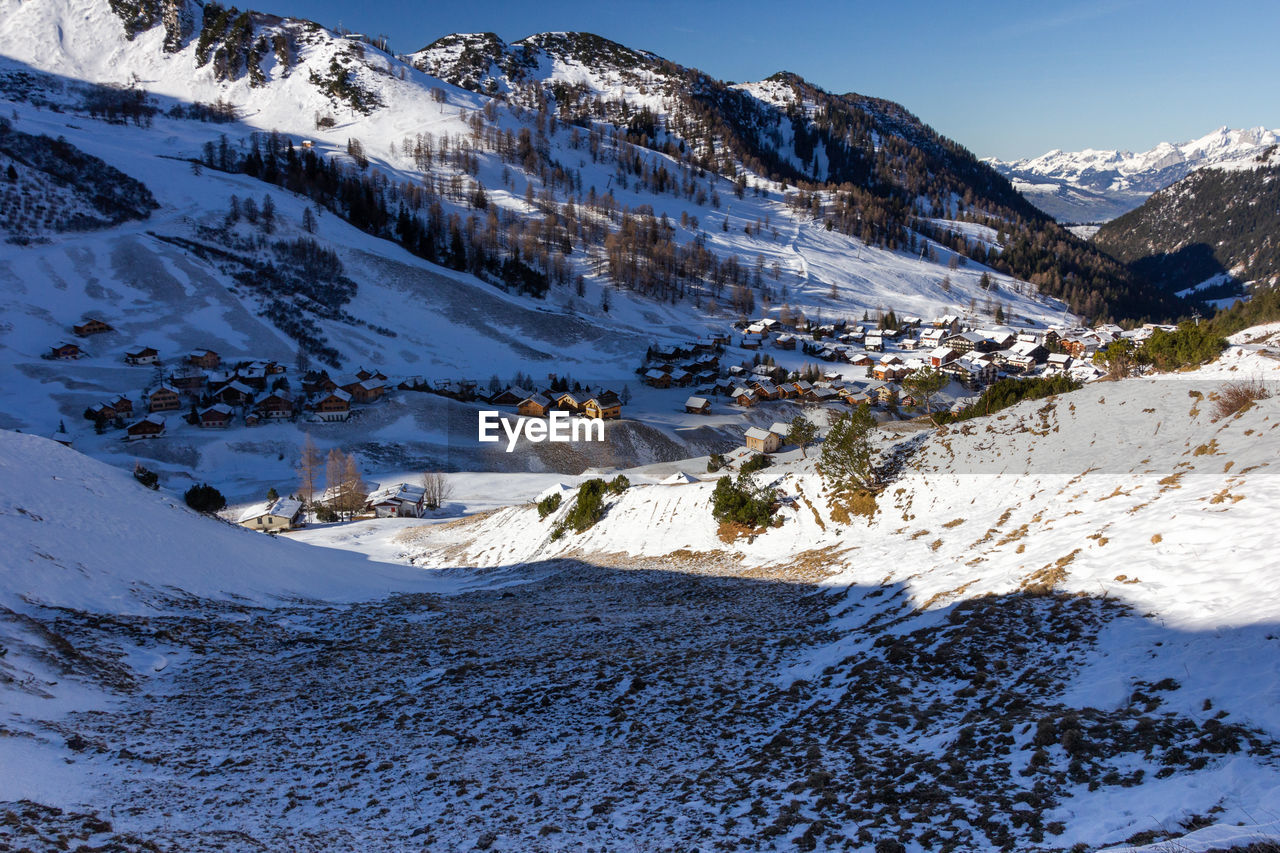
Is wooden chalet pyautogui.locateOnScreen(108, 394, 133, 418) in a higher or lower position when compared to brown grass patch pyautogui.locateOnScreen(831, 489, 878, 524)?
lower

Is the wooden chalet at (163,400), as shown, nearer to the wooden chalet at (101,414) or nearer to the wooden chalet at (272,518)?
the wooden chalet at (101,414)

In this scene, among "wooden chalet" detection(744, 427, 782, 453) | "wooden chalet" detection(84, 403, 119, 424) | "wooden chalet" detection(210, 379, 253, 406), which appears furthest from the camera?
"wooden chalet" detection(210, 379, 253, 406)

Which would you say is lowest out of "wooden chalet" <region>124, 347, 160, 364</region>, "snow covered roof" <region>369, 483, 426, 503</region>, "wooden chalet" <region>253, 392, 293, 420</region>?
"snow covered roof" <region>369, 483, 426, 503</region>

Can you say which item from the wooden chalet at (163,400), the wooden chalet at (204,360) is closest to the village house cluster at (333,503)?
the wooden chalet at (163,400)

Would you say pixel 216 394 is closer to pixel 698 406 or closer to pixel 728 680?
pixel 698 406

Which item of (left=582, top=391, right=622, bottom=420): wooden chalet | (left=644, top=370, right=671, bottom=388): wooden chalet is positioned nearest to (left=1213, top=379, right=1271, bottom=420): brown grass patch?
(left=582, top=391, right=622, bottom=420): wooden chalet

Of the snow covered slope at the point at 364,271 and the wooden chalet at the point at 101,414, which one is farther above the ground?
the snow covered slope at the point at 364,271

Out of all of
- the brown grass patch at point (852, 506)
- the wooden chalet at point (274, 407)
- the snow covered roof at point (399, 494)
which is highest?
the brown grass patch at point (852, 506)

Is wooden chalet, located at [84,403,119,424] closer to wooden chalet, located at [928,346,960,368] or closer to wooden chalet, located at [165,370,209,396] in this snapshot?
wooden chalet, located at [165,370,209,396]

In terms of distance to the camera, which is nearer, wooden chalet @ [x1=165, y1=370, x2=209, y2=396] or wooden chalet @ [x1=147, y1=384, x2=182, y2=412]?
wooden chalet @ [x1=147, y1=384, x2=182, y2=412]

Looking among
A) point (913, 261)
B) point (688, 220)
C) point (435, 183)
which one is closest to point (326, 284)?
point (435, 183)

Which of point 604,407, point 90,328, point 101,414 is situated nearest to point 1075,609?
point 604,407
